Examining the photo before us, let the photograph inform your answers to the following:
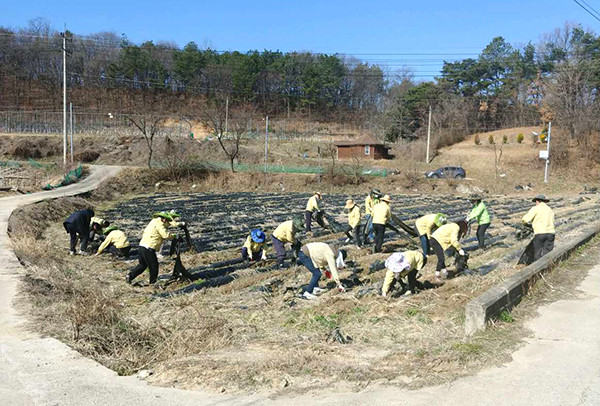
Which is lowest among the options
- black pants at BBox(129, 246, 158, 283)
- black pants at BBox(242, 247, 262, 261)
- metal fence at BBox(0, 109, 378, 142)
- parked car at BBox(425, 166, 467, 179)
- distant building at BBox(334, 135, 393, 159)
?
black pants at BBox(242, 247, 262, 261)

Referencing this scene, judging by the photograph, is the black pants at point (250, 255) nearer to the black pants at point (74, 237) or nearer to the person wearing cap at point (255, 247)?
the person wearing cap at point (255, 247)

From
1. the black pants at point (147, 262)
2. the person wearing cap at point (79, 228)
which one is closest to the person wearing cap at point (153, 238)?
the black pants at point (147, 262)

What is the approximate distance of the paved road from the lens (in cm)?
452

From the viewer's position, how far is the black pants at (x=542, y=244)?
8.95 m

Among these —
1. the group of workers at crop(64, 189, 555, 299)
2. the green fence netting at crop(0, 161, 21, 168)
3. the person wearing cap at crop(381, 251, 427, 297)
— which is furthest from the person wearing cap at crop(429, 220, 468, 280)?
the green fence netting at crop(0, 161, 21, 168)

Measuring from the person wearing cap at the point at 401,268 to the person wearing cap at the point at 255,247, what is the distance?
355 cm

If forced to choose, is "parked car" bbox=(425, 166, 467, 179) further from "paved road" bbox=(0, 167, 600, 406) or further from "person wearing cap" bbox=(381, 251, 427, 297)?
"paved road" bbox=(0, 167, 600, 406)

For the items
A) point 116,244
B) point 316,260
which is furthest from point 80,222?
point 316,260

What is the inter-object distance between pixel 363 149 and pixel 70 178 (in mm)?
24815

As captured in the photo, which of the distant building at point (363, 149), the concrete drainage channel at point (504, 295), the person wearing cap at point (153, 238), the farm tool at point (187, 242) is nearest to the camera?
the concrete drainage channel at point (504, 295)

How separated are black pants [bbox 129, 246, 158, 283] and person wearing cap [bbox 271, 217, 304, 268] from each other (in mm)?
2354

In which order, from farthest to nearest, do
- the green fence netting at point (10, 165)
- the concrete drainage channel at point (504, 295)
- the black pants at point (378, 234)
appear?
the green fence netting at point (10, 165) < the black pants at point (378, 234) < the concrete drainage channel at point (504, 295)

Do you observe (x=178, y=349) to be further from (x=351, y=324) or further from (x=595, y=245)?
(x=595, y=245)

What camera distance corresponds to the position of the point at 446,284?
8.38 metres
